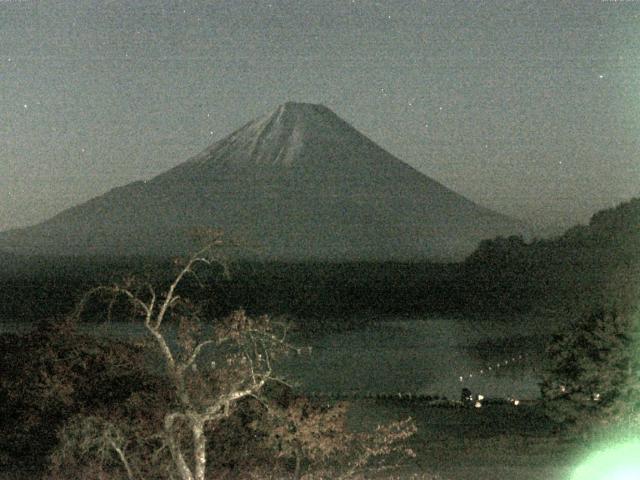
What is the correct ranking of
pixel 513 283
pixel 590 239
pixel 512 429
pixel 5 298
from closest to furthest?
pixel 512 429
pixel 590 239
pixel 513 283
pixel 5 298

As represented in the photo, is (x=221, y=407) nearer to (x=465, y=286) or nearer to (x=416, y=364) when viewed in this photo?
(x=416, y=364)

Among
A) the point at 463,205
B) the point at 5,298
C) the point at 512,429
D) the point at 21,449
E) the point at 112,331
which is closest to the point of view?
the point at 21,449

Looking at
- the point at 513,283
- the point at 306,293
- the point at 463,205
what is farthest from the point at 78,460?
the point at 463,205

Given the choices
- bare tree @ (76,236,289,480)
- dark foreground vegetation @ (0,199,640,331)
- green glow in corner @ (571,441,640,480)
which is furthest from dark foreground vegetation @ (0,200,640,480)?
dark foreground vegetation @ (0,199,640,331)

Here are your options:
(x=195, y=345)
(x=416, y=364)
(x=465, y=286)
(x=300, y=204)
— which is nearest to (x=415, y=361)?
(x=416, y=364)

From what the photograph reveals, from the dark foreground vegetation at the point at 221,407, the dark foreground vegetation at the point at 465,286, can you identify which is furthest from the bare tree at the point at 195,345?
the dark foreground vegetation at the point at 465,286

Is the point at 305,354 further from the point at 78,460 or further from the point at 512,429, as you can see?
the point at 78,460

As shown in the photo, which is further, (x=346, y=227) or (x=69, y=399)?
(x=346, y=227)
